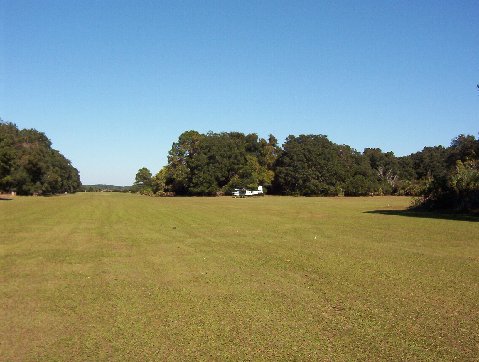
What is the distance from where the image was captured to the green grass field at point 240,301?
4980mm

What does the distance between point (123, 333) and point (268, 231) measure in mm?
12934

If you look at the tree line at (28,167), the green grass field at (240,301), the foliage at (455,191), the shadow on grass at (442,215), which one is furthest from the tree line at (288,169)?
the green grass field at (240,301)

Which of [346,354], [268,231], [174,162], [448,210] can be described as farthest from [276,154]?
[346,354]

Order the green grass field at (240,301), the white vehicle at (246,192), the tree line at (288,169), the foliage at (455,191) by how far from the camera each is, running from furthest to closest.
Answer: the tree line at (288,169) → the white vehicle at (246,192) → the foliage at (455,191) → the green grass field at (240,301)

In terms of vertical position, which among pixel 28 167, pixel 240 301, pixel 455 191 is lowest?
pixel 240 301

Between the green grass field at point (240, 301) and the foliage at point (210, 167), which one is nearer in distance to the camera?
the green grass field at point (240, 301)

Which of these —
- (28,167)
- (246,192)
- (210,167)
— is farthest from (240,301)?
(28,167)

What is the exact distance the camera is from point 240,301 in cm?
698

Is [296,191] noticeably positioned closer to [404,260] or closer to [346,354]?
[404,260]

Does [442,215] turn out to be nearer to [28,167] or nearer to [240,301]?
[240,301]

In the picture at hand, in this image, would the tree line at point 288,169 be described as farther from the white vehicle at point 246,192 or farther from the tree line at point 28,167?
the tree line at point 28,167

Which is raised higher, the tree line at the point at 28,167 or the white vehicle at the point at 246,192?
the tree line at the point at 28,167

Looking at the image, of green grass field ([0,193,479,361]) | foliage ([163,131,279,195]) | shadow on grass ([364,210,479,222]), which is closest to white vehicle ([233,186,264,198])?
foliage ([163,131,279,195])

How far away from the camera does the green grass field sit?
4.98 m
